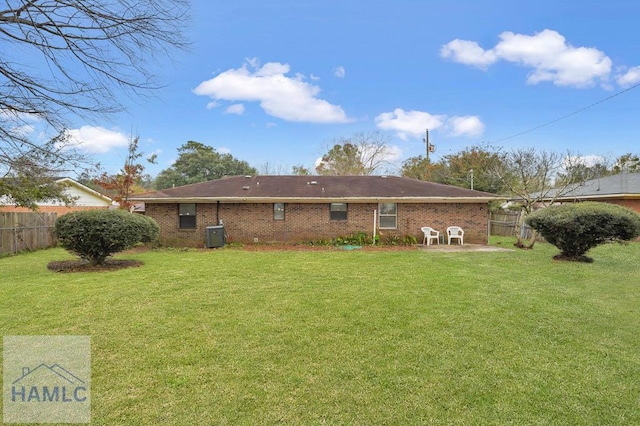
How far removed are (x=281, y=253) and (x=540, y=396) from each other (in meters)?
9.69

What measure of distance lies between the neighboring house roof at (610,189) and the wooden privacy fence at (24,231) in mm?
24302

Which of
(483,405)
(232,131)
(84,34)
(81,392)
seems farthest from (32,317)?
(232,131)

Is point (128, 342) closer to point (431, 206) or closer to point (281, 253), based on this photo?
point (281, 253)

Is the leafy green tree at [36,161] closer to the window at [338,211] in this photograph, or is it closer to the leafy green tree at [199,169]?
the window at [338,211]

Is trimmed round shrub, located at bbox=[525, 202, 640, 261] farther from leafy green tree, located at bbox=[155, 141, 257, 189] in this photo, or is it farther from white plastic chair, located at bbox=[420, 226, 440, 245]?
leafy green tree, located at bbox=[155, 141, 257, 189]

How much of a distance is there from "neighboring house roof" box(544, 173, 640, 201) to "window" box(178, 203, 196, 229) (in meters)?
18.2

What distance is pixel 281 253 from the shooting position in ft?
39.6

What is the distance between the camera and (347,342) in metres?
4.15

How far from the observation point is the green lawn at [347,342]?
283 cm

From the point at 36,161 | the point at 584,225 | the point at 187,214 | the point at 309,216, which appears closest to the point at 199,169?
the point at 187,214

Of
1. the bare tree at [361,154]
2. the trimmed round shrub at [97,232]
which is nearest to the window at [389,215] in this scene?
the trimmed round shrub at [97,232]

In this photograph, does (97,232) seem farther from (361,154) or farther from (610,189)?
(361,154)

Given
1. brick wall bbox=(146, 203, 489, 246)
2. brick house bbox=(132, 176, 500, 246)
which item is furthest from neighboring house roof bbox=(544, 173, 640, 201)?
brick wall bbox=(146, 203, 489, 246)

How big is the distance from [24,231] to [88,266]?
6.49 meters
